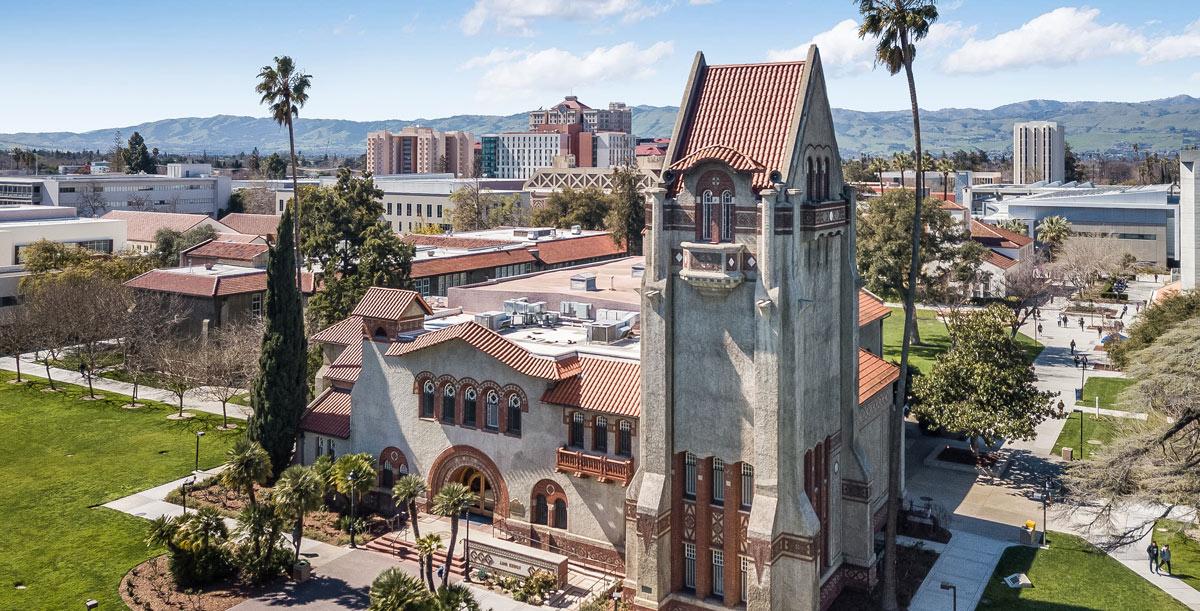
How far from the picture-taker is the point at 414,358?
42781 mm

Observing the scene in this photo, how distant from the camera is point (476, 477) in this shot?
138ft

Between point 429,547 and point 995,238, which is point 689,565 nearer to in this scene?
point 429,547

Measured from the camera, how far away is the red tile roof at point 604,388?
121ft

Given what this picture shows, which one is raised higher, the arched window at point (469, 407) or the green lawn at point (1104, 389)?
the arched window at point (469, 407)

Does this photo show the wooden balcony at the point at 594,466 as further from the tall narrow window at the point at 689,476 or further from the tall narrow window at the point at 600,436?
the tall narrow window at the point at 689,476

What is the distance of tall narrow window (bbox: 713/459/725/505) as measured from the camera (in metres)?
33.4

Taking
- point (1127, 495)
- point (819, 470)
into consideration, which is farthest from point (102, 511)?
point (1127, 495)

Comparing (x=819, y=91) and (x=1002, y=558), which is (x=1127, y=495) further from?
(x=819, y=91)

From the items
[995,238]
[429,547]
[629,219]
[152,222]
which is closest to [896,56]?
[429,547]

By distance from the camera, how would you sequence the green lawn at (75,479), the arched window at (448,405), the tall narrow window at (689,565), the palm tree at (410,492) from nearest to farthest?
the tall narrow window at (689,565), the palm tree at (410,492), the green lawn at (75,479), the arched window at (448,405)

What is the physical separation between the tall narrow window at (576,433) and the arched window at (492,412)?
369 cm

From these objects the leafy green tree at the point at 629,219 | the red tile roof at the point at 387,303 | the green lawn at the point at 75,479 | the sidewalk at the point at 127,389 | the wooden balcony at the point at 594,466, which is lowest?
the green lawn at the point at 75,479

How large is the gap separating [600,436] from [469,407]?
6806mm

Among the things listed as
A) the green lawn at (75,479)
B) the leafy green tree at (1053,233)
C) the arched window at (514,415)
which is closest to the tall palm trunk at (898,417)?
the arched window at (514,415)
